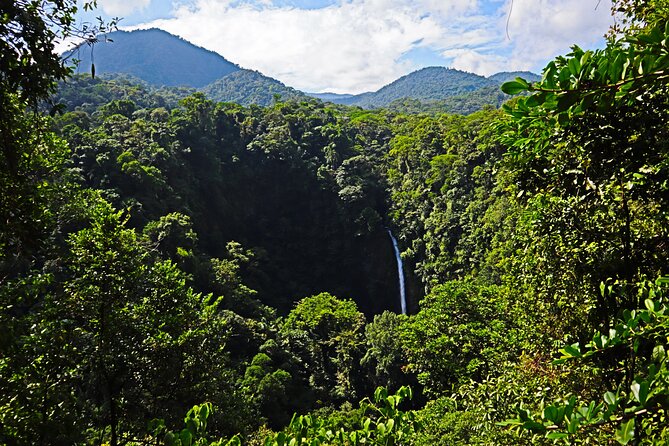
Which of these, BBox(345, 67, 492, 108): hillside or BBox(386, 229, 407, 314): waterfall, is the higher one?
BBox(345, 67, 492, 108): hillside

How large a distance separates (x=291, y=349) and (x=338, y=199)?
1406 centimetres

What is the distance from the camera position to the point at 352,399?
18125 mm

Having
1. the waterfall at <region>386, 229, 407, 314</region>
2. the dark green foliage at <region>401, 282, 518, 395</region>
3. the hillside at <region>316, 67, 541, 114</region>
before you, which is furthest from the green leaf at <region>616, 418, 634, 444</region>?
the hillside at <region>316, 67, 541, 114</region>

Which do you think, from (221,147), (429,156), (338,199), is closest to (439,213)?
(429,156)

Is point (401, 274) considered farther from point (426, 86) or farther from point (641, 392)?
point (426, 86)

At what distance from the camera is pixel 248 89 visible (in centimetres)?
10181

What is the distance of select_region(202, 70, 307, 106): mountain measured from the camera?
93.7 metres

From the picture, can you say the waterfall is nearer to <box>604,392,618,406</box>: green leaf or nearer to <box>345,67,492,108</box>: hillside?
<box>604,392,618,406</box>: green leaf

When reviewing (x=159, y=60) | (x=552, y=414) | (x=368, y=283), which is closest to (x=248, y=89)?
(x=159, y=60)

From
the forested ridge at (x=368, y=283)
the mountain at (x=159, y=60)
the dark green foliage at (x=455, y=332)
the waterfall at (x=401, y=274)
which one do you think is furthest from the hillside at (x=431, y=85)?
the dark green foliage at (x=455, y=332)

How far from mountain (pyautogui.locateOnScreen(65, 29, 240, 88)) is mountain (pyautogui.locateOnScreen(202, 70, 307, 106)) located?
19552 mm

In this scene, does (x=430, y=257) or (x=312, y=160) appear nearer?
(x=430, y=257)

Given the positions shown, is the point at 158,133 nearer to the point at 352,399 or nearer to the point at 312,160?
the point at 312,160

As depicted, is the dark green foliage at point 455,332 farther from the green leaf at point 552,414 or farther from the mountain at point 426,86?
the mountain at point 426,86
